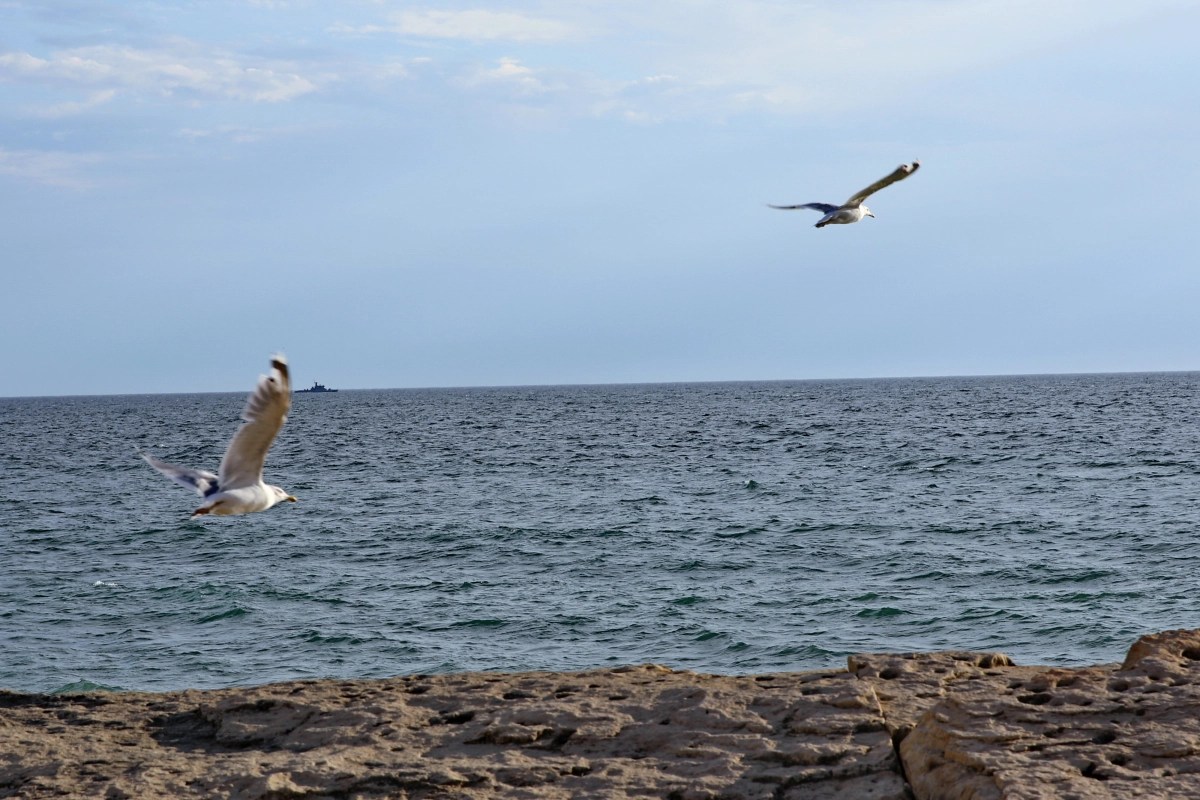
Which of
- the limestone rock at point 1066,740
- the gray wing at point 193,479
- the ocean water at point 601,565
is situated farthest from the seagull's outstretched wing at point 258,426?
the ocean water at point 601,565

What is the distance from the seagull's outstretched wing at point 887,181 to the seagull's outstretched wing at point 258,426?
679 cm

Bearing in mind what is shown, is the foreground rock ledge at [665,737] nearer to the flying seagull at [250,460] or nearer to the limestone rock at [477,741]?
the limestone rock at [477,741]

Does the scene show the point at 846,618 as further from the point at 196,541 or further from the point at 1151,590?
the point at 196,541

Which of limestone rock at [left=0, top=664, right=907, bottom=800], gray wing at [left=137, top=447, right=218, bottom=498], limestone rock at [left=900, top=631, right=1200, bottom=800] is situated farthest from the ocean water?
limestone rock at [left=900, top=631, right=1200, bottom=800]

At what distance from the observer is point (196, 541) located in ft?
95.3

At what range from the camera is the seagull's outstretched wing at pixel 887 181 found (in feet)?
36.5

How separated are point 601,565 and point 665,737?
53.5 ft

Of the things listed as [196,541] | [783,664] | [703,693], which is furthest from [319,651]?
[196,541]

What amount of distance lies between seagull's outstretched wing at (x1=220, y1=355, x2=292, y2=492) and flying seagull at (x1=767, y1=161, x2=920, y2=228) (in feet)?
20.8

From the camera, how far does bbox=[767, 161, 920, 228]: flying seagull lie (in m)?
11.4

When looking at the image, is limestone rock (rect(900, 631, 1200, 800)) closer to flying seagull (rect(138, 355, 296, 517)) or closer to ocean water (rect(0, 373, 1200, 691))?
flying seagull (rect(138, 355, 296, 517))

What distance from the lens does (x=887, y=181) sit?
37.4ft

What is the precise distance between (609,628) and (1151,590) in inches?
403

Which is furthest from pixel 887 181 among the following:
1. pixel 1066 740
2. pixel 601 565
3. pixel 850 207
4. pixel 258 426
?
pixel 601 565
